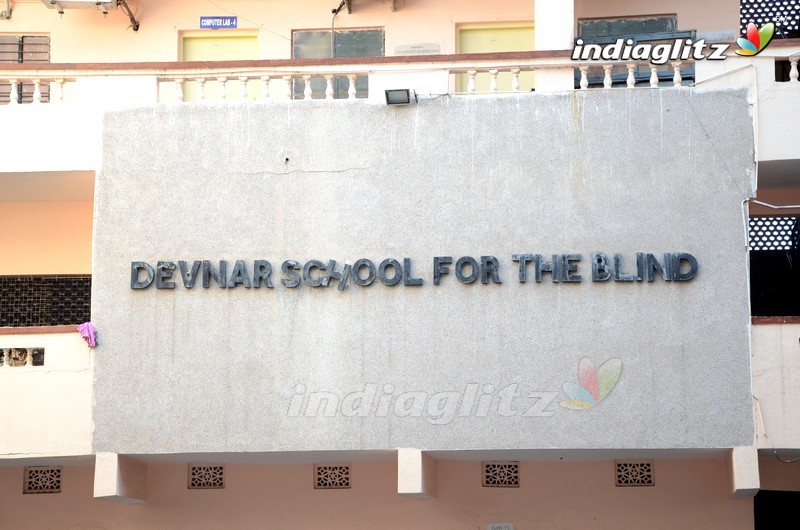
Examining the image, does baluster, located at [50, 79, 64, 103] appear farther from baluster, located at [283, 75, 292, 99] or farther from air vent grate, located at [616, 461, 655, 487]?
air vent grate, located at [616, 461, 655, 487]

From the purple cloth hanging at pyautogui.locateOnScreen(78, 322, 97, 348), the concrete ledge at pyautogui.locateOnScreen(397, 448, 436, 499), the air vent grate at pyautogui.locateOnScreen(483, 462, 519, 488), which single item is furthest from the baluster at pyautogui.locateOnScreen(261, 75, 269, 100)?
the air vent grate at pyautogui.locateOnScreen(483, 462, 519, 488)

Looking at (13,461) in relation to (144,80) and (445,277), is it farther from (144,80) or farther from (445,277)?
(445,277)

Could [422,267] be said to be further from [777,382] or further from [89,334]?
[777,382]

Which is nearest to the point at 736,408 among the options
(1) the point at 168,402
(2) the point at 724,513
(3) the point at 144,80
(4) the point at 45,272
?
(2) the point at 724,513

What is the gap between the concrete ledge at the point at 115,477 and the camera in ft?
40.8

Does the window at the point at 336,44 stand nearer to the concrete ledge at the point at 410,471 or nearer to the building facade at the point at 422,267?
the building facade at the point at 422,267

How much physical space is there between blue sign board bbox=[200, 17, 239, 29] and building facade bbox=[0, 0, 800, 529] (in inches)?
Answer: 91.8

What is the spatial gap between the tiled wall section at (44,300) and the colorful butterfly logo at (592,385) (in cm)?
564

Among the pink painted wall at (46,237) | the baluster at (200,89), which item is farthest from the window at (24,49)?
the baluster at (200,89)

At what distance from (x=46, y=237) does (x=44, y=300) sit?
772 mm

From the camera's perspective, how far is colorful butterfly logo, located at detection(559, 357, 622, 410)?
12023 millimetres

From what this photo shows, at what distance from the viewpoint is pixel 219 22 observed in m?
15.2

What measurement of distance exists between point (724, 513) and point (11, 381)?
7281mm

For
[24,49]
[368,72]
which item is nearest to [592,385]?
[368,72]
